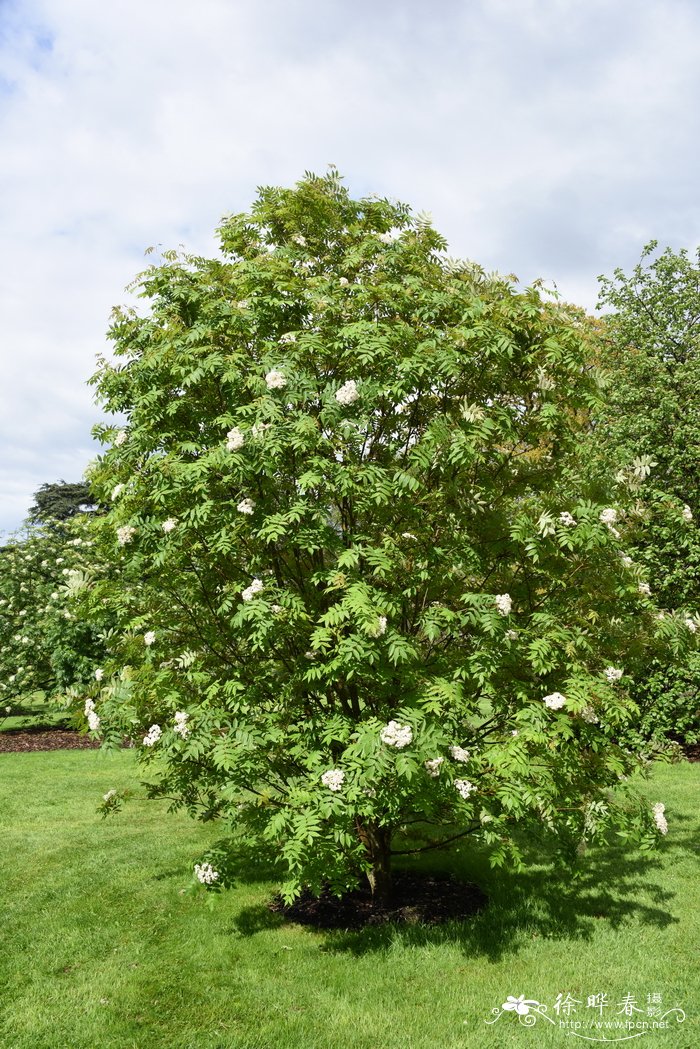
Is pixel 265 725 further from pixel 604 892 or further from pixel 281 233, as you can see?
pixel 281 233

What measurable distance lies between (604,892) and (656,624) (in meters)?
3.09

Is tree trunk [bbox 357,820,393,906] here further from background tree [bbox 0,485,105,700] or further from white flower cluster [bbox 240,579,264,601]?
background tree [bbox 0,485,105,700]

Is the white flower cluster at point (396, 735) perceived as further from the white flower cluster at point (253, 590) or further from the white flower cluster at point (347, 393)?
the white flower cluster at point (347, 393)

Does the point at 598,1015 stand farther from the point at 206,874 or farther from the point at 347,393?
the point at 347,393

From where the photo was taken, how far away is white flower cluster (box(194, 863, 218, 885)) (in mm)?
5785

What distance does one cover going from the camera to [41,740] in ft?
56.0

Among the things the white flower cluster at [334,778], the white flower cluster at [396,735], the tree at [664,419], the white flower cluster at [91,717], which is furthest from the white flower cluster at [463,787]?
the tree at [664,419]

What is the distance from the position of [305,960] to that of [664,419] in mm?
→ 11925

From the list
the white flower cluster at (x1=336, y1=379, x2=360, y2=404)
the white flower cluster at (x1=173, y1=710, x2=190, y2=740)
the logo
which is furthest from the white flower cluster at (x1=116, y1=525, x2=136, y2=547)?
the logo

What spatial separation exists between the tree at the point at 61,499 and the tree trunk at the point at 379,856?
41787 mm

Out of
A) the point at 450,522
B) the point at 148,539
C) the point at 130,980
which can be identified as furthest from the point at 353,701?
the point at 130,980

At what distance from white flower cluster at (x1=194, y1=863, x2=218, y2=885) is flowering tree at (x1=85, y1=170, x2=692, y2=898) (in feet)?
0.07

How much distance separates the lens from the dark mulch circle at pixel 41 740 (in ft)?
53.3

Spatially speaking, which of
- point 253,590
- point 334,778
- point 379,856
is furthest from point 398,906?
point 253,590
